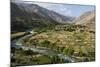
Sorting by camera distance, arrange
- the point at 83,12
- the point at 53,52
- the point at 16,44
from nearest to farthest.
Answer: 1. the point at 16,44
2. the point at 53,52
3. the point at 83,12

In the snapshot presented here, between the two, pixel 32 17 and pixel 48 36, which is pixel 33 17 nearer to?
pixel 32 17

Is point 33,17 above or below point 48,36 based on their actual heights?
above

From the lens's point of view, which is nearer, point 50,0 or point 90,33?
point 50,0

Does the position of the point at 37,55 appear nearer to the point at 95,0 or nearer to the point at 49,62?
the point at 49,62

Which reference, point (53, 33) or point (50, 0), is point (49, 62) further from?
point (50, 0)

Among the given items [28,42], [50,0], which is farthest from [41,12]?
[28,42]

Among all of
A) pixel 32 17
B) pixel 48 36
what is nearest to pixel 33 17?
pixel 32 17

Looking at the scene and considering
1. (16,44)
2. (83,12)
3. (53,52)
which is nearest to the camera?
(16,44)

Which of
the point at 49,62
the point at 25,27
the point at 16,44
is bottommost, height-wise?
the point at 49,62

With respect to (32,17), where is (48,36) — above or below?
below

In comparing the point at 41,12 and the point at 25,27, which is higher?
the point at 41,12
